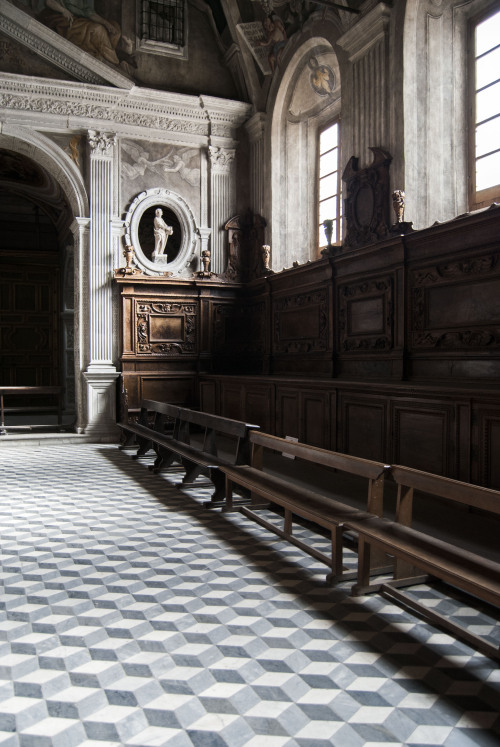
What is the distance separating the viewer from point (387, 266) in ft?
23.6

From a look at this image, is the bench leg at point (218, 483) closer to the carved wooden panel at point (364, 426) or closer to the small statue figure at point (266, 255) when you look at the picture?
the carved wooden panel at point (364, 426)

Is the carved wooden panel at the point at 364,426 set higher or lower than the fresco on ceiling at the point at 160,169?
lower

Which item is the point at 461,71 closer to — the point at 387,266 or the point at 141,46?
the point at 387,266

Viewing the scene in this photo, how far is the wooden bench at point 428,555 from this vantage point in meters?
2.67

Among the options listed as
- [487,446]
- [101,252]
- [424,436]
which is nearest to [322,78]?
[101,252]

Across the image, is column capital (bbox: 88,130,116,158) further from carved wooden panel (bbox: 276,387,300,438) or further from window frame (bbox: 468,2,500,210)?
window frame (bbox: 468,2,500,210)

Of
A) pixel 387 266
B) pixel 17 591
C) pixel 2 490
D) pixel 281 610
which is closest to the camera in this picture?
pixel 281 610

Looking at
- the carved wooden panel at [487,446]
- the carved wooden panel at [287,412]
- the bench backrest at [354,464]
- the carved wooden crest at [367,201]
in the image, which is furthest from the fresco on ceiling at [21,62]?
the carved wooden panel at [487,446]

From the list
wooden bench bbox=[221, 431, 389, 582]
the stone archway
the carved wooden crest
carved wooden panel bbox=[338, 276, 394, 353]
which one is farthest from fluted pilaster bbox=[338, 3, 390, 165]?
the stone archway

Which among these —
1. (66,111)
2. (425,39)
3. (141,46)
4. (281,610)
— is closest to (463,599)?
(281,610)

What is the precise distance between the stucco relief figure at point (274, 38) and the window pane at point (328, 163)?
190 centimetres

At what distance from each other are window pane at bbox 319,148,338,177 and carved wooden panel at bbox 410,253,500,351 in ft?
13.5

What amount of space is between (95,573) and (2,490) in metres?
3.12

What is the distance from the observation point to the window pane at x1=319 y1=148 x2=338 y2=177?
1012 centimetres
